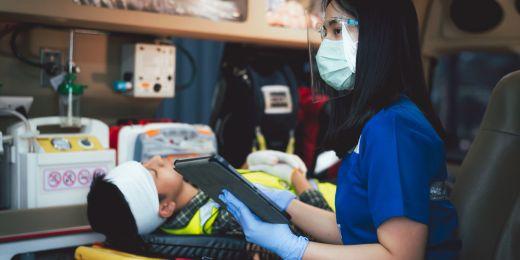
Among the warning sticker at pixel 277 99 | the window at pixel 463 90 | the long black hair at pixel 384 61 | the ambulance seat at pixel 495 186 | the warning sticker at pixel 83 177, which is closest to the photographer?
the long black hair at pixel 384 61

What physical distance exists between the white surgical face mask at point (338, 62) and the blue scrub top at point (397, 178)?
166 millimetres

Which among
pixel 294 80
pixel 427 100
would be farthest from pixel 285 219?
pixel 294 80

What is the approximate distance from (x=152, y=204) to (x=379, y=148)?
108 centimetres

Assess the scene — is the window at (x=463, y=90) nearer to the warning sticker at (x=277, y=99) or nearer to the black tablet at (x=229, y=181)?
the warning sticker at (x=277, y=99)

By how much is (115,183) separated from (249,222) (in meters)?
0.75

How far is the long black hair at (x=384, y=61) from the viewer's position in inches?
52.9

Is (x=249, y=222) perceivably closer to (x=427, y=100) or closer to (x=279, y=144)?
(x=427, y=100)

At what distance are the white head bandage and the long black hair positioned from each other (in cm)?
94

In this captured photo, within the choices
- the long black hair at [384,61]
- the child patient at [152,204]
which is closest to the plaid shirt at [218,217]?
the child patient at [152,204]

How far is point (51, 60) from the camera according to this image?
2.57 meters

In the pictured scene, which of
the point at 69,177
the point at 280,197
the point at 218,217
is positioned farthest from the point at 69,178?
the point at 280,197

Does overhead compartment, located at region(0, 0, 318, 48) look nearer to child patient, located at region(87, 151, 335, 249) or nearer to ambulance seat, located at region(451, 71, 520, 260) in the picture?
child patient, located at region(87, 151, 335, 249)

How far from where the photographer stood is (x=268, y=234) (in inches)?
55.7

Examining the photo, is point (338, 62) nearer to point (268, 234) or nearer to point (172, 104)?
point (268, 234)
